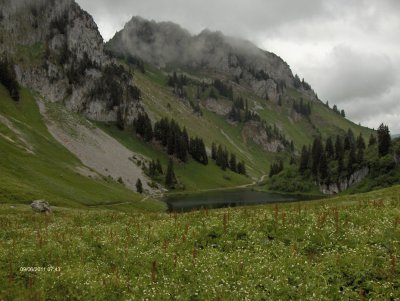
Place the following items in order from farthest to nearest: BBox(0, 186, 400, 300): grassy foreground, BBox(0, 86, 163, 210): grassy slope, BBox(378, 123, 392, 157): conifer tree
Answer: BBox(378, 123, 392, 157): conifer tree < BBox(0, 86, 163, 210): grassy slope < BBox(0, 186, 400, 300): grassy foreground

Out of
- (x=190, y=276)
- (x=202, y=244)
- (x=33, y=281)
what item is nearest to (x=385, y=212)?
(x=202, y=244)

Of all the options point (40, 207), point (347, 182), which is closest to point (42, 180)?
point (40, 207)

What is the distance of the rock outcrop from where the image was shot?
178125 mm

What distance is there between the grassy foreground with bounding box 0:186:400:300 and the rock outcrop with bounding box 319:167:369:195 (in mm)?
172205

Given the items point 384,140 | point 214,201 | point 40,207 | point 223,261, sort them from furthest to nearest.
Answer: point 384,140
point 214,201
point 40,207
point 223,261

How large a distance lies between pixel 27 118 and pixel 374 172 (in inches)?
6238

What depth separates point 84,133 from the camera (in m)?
196

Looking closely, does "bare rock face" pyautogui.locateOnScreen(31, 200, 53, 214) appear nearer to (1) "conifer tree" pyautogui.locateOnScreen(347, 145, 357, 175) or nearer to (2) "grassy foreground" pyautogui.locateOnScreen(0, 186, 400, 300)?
(2) "grassy foreground" pyautogui.locateOnScreen(0, 186, 400, 300)

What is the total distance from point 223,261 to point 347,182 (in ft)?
617

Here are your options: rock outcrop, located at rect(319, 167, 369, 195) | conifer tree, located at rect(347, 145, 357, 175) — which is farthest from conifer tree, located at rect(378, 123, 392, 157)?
conifer tree, located at rect(347, 145, 357, 175)

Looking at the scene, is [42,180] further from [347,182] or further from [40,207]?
[347,182]

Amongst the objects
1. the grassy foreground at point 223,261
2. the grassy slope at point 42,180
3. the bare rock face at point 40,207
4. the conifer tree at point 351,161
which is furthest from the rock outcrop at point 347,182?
the grassy foreground at point 223,261

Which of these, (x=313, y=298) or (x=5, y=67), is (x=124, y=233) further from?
(x=5, y=67)

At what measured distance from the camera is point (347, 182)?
188 m
